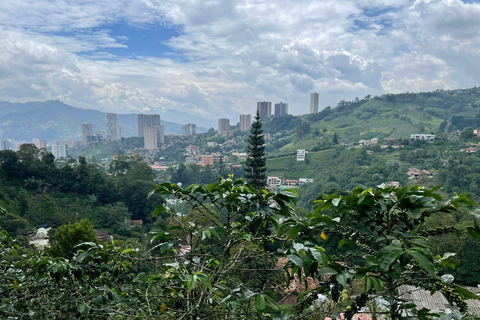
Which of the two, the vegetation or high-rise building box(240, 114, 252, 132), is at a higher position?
high-rise building box(240, 114, 252, 132)

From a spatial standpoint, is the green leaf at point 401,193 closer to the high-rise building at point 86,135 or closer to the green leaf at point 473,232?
the green leaf at point 473,232

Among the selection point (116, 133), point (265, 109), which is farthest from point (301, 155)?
point (116, 133)

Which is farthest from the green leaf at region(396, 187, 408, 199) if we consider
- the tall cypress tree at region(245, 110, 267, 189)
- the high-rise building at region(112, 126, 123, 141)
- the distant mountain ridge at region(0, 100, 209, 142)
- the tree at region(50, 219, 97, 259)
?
the distant mountain ridge at region(0, 100, 209, 142)

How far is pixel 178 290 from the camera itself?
1.30 meters

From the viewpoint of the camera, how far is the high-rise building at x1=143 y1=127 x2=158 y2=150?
3393 inches

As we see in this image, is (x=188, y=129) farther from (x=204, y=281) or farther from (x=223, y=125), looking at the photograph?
(x=204, y=281)

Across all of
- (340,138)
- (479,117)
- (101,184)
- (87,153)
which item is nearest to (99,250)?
(101,184)

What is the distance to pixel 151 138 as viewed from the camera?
87125mm

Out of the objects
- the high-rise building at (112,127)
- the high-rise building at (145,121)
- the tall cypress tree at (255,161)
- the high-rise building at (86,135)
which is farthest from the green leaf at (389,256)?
the high-rise building at (112,127)

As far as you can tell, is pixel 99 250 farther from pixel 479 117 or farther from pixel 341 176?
pixel 479 117

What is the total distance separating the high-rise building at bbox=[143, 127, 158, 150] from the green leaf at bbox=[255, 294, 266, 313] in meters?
89.3

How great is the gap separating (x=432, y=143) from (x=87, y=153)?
83.0 meters

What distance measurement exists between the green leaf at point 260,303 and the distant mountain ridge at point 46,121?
16698 centimetres

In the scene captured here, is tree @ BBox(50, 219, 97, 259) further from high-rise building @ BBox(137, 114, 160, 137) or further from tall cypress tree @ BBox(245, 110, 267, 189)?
high-rise building @ BBox(137, 114, 160, 137)
